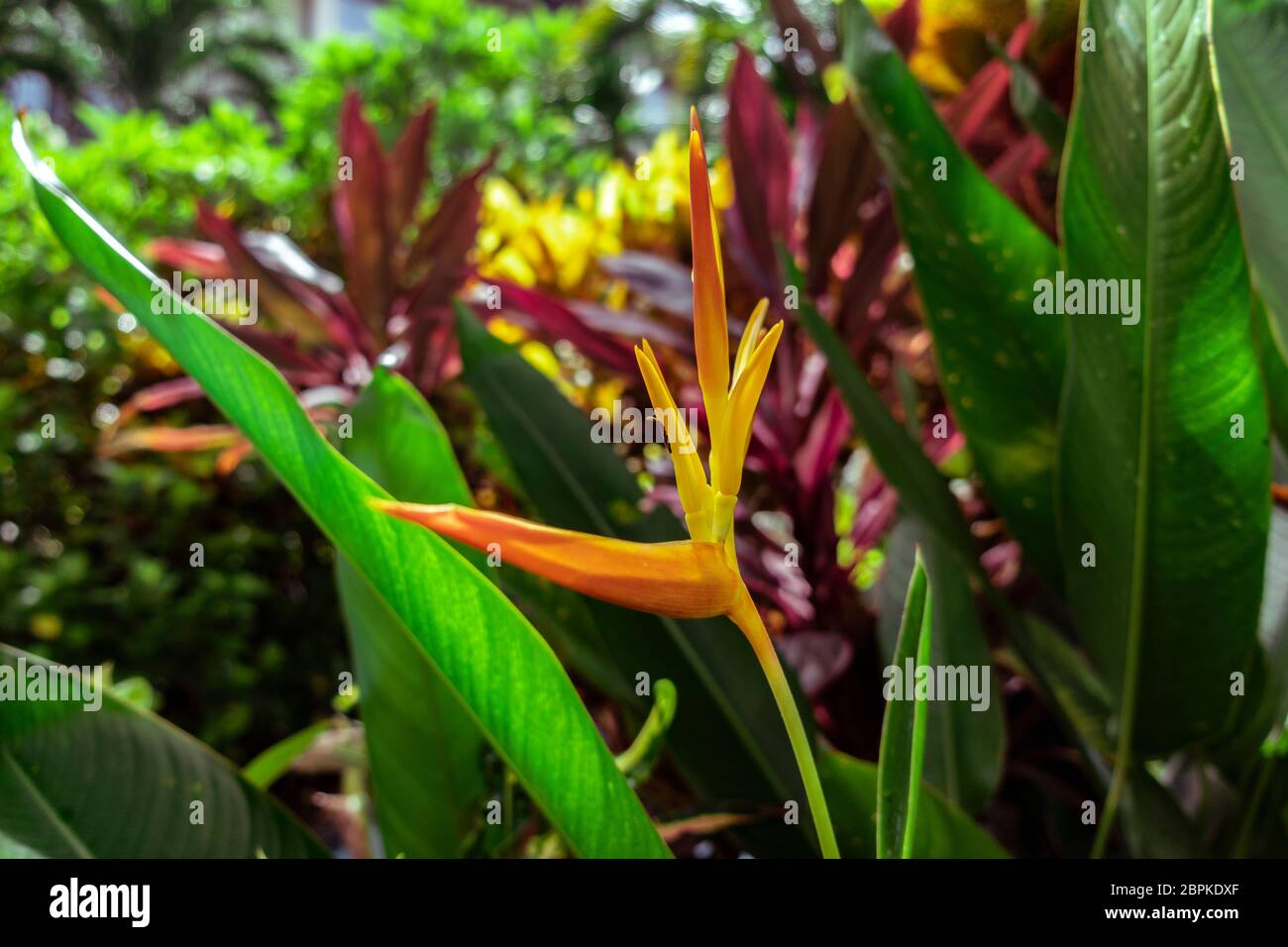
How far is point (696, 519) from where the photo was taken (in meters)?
0.24

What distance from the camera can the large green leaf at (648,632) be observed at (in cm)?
53

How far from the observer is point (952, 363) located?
54 centimetres

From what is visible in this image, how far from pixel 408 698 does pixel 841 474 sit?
517mm

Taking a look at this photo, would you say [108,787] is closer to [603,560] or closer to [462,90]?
[603,560]

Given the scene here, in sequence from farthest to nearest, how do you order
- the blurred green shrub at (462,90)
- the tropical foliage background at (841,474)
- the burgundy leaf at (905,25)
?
the blurred green shrub at (462,90) → the burgundy leaf at (905,25) → the tropical foliage background at (841,474)

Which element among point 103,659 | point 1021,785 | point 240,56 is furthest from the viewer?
point 240,56

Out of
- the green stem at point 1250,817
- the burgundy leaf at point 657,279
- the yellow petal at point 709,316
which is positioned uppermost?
the burgundy leaf at point 657,279

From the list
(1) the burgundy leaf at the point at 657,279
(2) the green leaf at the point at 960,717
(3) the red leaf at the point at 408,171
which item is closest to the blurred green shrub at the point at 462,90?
(3) the red leaf at the point at 408,171

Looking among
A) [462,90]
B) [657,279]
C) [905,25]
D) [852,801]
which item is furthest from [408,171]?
[462,90]

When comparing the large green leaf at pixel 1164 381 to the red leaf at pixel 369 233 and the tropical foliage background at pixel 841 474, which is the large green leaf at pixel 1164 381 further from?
the red leaf at pixel 369 233

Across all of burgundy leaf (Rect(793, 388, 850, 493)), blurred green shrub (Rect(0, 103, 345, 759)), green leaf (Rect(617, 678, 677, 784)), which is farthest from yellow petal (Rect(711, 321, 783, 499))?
blurred green shrub (Rect(0, 103, 345, 759))
